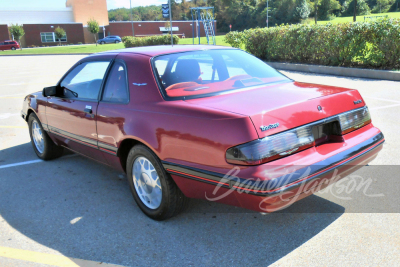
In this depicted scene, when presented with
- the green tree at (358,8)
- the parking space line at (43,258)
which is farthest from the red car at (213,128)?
the green tree at (358,8)

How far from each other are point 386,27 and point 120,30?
78.2 meters

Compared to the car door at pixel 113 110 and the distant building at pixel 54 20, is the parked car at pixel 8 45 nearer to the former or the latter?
the distant building at pixel 54 20

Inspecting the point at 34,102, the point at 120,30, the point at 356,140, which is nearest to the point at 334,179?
the point at 356,140

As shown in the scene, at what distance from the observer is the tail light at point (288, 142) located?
251 centimetres

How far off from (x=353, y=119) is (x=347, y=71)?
32.7ft

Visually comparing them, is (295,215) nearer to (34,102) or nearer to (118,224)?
(118,224)

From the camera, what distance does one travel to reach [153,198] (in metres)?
3.36

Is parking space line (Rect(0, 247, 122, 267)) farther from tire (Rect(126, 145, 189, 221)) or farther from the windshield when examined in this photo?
the windshield

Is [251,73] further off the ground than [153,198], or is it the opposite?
[251,73]

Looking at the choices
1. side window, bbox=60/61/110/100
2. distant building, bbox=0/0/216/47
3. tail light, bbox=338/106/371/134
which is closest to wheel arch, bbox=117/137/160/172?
side window, bbox=60/61/110/100

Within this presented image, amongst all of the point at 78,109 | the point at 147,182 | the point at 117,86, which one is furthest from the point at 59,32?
the point at 147,182

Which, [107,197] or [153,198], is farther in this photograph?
[107,197]

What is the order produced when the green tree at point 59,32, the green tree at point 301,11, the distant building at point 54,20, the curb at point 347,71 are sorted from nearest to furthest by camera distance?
the curb at point 347,71
the green tree at point 59,32
the distant building at point 54,20
the green tree at point 301,11

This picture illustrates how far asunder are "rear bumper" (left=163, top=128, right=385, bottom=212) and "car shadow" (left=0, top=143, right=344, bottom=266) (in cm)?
43
